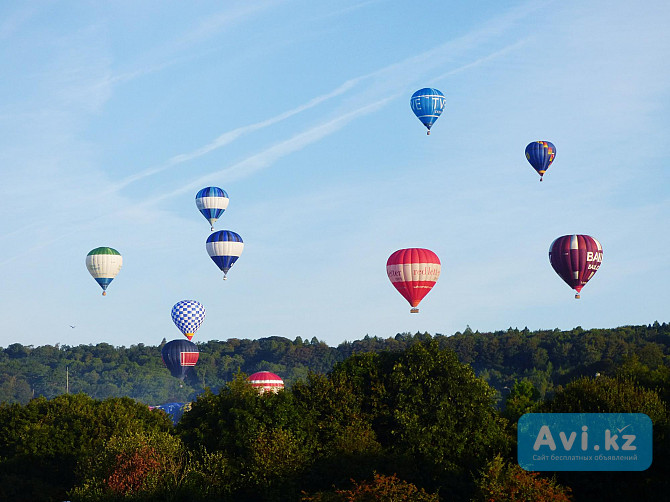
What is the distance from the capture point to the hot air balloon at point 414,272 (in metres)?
102

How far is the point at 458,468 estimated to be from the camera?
56969 millimetres

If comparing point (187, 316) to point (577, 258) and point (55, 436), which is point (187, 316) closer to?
point (577, 258)

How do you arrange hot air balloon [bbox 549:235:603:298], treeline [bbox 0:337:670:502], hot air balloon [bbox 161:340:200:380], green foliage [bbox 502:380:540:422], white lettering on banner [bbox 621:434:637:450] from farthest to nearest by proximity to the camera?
hot air balloon [bbox 161:340:200:380]
hot air balloon [bbox 549:235:603:298]
green foliage [bbox 502:380:540:422]
white lettering on banner [bbox 621:434:637:450]
treeline [bbox 0:337:670:502]

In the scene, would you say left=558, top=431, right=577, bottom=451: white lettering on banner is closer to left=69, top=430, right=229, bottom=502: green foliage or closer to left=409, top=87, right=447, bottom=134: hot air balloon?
left=69, top=430, right=229, bottom=502: green foliage

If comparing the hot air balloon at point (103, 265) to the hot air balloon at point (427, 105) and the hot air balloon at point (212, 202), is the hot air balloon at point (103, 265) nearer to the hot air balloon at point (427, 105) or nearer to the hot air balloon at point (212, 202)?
the hot air balloon at point (212, 202)

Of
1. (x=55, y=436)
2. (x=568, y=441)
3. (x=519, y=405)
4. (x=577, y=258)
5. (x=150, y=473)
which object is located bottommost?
(x=150, y=473)

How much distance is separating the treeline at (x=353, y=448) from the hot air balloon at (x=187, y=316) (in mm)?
96518

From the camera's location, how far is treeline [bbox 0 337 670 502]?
52.1m

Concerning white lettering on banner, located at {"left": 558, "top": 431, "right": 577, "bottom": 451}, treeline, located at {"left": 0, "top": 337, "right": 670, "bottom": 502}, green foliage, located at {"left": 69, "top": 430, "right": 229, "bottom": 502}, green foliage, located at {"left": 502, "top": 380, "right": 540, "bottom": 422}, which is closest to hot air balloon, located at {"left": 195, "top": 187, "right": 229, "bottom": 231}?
green foliage, located at {"left": 502, "top": 380, "right": 540, "bottom": 422}

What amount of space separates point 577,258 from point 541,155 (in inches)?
568

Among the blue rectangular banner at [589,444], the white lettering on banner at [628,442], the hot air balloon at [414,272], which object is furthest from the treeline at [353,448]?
the hot air balloon at [414,272]

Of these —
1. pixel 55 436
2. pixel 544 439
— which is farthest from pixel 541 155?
pixel 55 436

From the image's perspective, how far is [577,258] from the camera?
108938mm

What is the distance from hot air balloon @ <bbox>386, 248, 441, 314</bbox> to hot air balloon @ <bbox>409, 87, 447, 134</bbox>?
16.4 m
